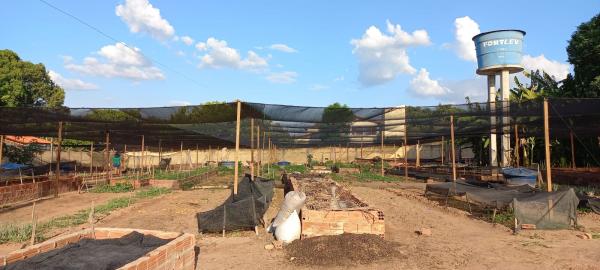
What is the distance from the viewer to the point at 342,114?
1264 centimetres

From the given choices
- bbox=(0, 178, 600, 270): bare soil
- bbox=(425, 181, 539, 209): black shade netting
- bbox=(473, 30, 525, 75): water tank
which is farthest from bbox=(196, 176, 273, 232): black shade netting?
bbox=(473, 30, 525, 75): water tank

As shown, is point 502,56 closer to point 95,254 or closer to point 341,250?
point 341,250

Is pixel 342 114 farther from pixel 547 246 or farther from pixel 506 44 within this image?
pixel 506 44

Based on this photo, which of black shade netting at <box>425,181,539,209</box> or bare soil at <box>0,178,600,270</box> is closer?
bare soil at <box>0,178,600,270</box>

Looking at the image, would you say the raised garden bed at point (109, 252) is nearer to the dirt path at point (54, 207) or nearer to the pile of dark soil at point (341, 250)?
the pile of dark soil at point (341, 250)

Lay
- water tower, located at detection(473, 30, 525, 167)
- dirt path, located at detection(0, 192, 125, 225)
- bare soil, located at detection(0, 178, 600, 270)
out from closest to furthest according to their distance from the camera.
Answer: bare soil, located at detection(0, 178, 600, 270) → dirt path, located at detection(0, 192, 125, 225) → water tower, located at detection(473, 30, 525, 167)

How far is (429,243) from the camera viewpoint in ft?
24.5

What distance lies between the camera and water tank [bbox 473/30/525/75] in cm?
2150

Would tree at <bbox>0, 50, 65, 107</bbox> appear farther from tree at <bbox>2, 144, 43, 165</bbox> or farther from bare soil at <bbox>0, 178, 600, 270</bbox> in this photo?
bare soil at <bbox>0, 178, 600, 270</bbox>

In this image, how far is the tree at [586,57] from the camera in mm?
19166

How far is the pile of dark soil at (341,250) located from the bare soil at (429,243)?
8 cm

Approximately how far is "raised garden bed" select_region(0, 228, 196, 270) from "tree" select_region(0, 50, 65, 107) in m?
28.6

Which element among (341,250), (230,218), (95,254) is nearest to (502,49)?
(230,218)

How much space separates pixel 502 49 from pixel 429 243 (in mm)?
17354
